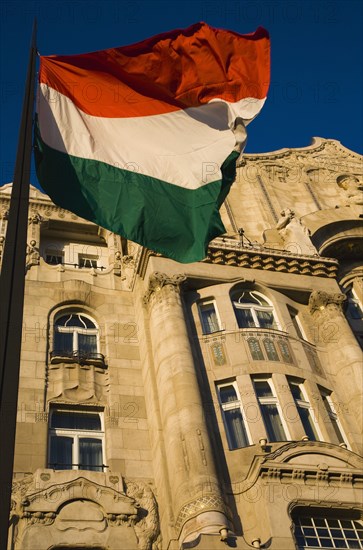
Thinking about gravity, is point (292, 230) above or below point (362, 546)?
above

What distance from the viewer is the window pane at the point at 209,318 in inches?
1035

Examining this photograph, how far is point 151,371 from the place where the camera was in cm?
2431

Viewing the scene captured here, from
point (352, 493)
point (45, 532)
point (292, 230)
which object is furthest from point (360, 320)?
point (45, 532)

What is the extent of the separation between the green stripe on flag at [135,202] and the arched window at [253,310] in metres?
11.7

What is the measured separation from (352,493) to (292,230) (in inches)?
615

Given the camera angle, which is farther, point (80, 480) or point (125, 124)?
point (80, 480)

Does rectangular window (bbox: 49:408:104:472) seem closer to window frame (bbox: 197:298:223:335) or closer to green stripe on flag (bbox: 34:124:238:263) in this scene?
window frame (bbox: 197:298:223:335)

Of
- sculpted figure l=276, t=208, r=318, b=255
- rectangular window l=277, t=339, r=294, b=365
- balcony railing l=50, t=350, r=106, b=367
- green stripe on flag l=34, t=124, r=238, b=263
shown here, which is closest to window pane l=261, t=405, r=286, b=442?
rectangular window l=277, t=339, r=294, b=365

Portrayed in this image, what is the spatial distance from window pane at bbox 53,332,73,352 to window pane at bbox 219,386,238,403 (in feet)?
20.7

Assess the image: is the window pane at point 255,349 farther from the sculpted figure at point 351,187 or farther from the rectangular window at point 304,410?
the sculpted figure at point 351,187

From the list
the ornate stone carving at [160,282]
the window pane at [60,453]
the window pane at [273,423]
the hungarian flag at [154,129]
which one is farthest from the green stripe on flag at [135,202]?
→ the ornate stone carving at [160,282]

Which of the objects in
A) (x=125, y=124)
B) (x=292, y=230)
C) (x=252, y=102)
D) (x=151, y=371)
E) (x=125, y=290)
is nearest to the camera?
(x=125, y=124)

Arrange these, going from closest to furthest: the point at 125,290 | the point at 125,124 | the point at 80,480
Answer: the point at 125,124
the point at 80,480
the point at 125,290

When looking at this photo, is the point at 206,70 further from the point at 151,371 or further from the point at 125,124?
the point at 151,371
